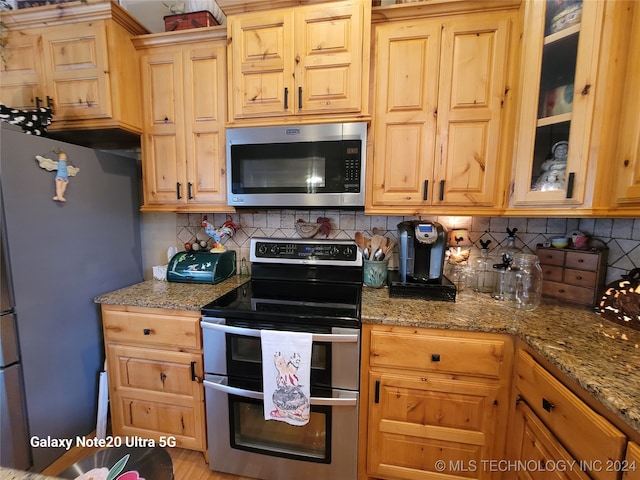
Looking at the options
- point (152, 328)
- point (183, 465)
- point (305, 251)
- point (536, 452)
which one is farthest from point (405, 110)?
point (183, 465)

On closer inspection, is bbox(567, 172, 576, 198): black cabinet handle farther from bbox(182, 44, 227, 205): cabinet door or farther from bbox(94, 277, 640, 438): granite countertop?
bbox(182, 44, 227, 205): cabinet door

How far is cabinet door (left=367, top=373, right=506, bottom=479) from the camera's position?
1138mm

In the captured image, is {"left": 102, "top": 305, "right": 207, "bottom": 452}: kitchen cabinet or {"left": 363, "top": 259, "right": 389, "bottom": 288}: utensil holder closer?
{"left": 102, "top": 305, "right": 207, "bottom": 452}: kitchen cabinet

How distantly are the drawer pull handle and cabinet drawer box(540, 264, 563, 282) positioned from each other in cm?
73

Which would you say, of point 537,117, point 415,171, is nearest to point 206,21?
point 415,171

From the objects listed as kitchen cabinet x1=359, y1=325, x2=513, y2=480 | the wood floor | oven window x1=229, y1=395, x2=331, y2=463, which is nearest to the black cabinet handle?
kitchen cabinet x1=359, y1=325, x2=513, y2=480

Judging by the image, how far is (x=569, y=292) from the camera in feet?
4.32

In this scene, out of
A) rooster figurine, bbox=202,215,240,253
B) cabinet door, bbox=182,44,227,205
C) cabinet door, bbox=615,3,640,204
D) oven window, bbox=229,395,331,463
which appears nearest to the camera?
cabinet door, bbox=615,3,640,204

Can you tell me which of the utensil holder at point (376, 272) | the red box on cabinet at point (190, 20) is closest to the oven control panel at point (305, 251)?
the utensil holder at point (376, 272)

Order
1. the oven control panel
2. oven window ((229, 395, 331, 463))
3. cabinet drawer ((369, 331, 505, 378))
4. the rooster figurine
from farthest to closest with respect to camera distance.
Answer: the rooster figurine < the oven control panel < oven window ((229, 395, 331, 463)) < cabinet drawer ((369, 331, 505, 378))

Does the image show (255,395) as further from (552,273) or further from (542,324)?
(552,273)

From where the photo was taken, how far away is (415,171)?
4.52ft

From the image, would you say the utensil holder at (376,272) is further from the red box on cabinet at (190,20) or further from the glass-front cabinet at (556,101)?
the red box on cabinet at (190,20)

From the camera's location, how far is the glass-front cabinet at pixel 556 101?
1060 millimetres
